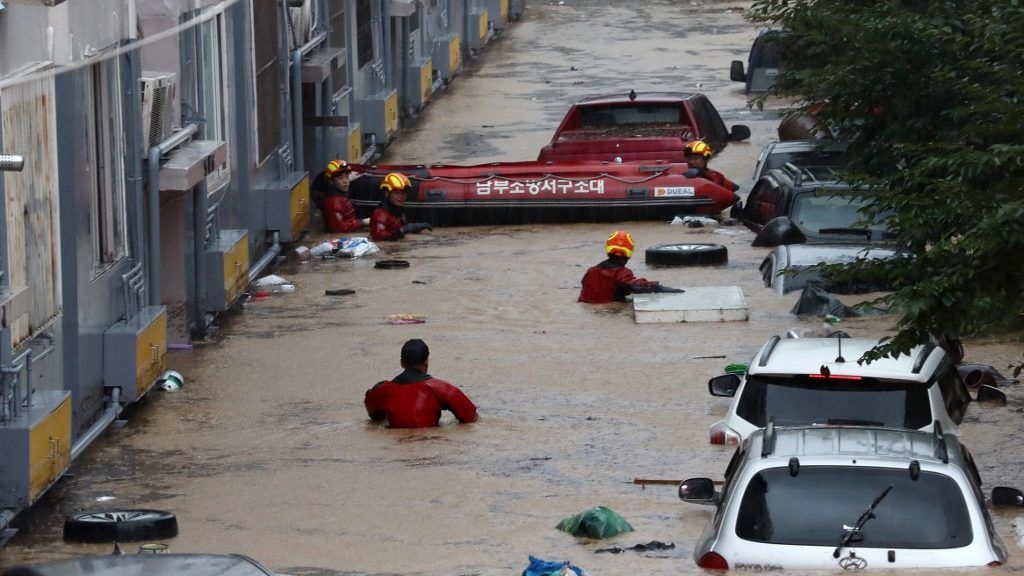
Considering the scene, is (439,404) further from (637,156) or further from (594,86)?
(594,86)

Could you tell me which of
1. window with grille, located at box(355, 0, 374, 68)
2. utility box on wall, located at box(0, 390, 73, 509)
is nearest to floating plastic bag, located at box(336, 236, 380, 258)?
window with grille, located at box(355, 0, 374, 68)

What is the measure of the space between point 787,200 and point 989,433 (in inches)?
309

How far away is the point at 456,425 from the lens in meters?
15.6

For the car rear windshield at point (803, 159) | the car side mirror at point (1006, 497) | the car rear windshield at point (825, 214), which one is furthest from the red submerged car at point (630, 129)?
the car side mirror at point (1006, 497)

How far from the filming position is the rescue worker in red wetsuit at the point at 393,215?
25516mm

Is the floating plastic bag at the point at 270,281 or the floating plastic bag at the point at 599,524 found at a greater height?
the floating plastic bag at the point at 599,524

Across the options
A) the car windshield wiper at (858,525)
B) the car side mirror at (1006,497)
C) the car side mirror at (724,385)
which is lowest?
the car side mirror at (724,385)

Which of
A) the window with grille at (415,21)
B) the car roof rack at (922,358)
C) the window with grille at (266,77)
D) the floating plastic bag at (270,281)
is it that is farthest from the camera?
the window with grille at (415,21)

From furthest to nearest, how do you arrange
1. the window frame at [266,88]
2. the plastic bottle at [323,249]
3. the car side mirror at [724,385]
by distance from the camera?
1. the plastic bottle at [323,249]
2. the window frame at [266,88]
3. the car side mirror at [724,385]

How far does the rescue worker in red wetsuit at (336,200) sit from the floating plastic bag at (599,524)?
48.4 ft

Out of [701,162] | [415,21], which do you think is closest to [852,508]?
[701,162]

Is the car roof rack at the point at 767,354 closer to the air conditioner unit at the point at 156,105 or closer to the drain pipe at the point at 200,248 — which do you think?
the air conditioner unit at the point at 156,105

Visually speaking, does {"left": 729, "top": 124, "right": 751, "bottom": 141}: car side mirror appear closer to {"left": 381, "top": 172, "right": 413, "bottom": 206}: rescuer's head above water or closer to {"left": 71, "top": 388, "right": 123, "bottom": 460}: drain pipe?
{"left": 381, "top": 172, "right": 413, "bottom": 206}: rescuer's head above water

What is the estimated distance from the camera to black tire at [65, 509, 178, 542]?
1209 centimetres
